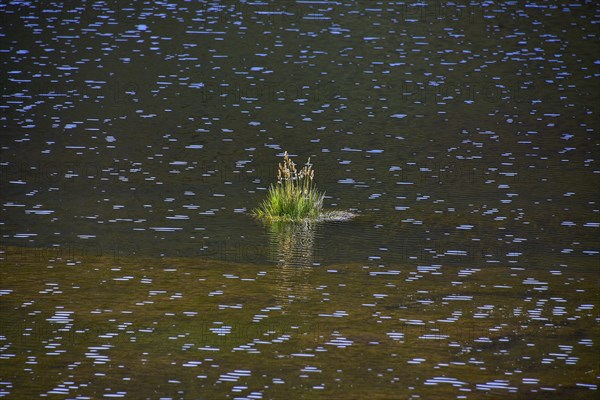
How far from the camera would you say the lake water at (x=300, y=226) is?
10414 millimetres

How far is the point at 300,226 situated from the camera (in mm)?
15219

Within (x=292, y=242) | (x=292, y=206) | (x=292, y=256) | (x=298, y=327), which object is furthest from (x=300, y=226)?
(x=298, y=327)

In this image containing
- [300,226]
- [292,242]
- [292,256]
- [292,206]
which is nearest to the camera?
[292,256]

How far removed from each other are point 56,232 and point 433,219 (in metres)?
4.92

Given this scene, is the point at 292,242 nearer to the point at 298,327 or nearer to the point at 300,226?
the point at 300,226

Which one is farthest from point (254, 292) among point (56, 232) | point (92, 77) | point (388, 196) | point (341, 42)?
point (341, 42)

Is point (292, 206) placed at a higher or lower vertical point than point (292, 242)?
higher

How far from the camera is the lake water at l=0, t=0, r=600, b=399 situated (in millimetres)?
10414

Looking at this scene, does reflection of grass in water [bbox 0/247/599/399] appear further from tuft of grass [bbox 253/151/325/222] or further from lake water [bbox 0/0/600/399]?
tuft of grass [bbox 253/151/325/222]

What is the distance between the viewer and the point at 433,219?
15.5 m

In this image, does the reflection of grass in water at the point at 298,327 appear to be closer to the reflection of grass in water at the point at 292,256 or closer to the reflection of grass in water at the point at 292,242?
the reflection of grass in water at the point at 292,256

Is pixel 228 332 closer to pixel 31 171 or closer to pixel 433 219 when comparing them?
pixel 433 219

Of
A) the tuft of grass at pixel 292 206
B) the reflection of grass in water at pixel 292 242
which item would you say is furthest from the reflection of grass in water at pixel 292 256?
the tuft of grass at pixel 292 206

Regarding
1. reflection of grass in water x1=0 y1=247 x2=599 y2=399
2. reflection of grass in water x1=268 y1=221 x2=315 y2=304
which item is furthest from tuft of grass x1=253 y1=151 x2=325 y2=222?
reflection of grass in water x1=0 y1=247 x2=599 y2=399
